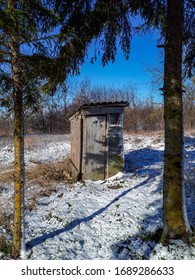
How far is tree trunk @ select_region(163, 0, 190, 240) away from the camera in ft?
12.3

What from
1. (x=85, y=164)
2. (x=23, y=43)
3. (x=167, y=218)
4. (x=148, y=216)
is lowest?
(x=148, y=216)

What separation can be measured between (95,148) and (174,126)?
14.4 ft

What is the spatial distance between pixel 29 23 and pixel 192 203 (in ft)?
17.0

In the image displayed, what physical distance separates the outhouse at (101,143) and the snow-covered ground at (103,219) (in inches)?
16.0

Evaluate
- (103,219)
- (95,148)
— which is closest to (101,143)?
(95,148)

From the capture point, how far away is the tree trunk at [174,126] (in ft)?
12.3

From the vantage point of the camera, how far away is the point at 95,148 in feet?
25.8

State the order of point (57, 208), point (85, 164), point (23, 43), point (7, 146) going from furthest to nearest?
point (7, 146) < point (85, 164) < point (57, 208) < point (23, 43)

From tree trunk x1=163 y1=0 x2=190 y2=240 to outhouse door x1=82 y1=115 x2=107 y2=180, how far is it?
4103 mm

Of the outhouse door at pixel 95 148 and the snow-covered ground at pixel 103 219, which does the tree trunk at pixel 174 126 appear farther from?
the outhouse door at pixel 95 148

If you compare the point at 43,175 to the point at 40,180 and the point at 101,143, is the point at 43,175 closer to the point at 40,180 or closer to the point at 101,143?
the point at 40,180
